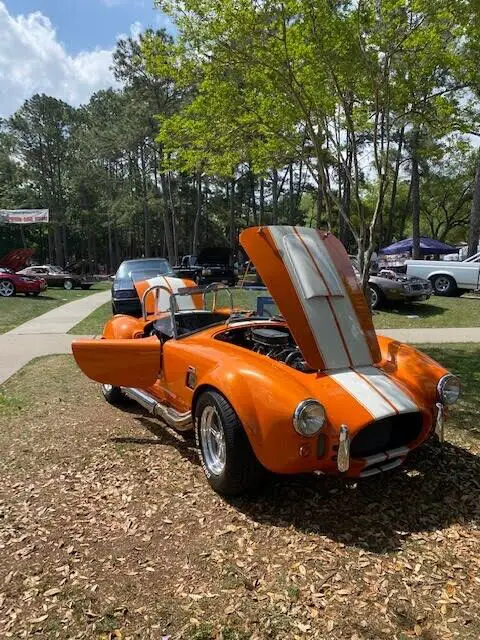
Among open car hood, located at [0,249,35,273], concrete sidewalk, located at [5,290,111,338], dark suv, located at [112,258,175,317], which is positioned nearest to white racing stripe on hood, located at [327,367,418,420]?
dark suv, located at [112,258,175,317]

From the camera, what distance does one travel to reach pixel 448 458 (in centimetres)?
425

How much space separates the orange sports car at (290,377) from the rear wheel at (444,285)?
13359 millimetres

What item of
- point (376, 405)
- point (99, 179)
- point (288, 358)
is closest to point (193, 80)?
point (288, 358)

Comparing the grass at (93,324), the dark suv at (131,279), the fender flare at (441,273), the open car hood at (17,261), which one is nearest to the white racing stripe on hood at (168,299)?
the dark suv at (131,279)

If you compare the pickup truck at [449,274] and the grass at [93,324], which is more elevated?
the pickup truck at [449,274]

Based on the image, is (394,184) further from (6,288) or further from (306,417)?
(306,417)

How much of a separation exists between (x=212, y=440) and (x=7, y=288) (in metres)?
19.7

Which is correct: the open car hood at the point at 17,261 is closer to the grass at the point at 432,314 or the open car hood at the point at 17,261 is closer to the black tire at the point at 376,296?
the black tire at the point at 376,296

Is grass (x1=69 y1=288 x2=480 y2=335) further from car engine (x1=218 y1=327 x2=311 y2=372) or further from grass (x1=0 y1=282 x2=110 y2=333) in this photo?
car engine (x1=218 y1=327 x2=311 y2=372)

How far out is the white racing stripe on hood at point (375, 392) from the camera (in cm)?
330

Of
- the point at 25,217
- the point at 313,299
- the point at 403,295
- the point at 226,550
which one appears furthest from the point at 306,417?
the point at 25,217

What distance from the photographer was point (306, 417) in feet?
10.3

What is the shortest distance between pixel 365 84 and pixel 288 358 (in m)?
4.97

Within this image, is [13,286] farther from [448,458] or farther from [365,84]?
[448,458]
